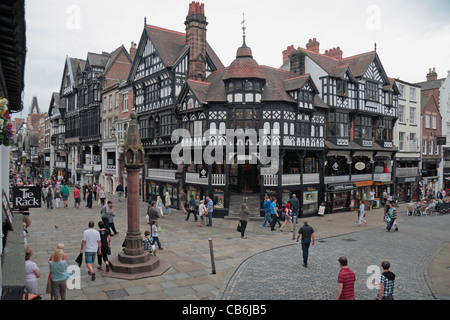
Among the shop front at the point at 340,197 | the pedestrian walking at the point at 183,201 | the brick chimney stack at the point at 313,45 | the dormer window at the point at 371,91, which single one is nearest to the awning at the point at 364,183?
the shop front at the point at 340,197

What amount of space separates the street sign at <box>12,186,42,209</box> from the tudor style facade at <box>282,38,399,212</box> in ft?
64.2

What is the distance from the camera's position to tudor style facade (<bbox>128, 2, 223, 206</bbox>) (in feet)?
85.4

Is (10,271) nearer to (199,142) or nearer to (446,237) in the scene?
(199,142)

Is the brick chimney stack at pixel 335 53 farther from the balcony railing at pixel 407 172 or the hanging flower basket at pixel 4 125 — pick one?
the hanging flower basket at pixel 4 125

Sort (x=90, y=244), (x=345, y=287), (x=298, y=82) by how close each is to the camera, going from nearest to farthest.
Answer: (x=345, y=287)
(x=90, y=244)
(x=298, y=82)

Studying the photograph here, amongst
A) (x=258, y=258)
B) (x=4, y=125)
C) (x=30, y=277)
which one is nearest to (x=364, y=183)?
(x=258, y=258)

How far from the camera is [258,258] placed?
39.9 feet

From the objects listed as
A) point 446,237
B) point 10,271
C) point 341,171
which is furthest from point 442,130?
point 10,271

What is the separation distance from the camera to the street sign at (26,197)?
12620 millimetres

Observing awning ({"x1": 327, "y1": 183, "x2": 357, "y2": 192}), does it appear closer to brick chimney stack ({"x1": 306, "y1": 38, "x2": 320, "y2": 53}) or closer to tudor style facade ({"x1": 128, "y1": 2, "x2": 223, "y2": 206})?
tudor style facade ({"x1": 128, "y1": 2, "x2": 223, "y2": 206})

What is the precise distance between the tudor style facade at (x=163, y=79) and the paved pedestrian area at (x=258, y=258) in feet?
26.9

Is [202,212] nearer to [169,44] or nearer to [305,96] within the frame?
[305,96]

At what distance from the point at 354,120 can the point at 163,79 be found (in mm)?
17146

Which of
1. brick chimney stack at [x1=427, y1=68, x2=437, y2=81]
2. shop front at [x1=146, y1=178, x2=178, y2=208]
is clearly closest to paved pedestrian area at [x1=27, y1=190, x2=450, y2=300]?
shop front at [x1=146, y1=178, x2=178, y2=208]
